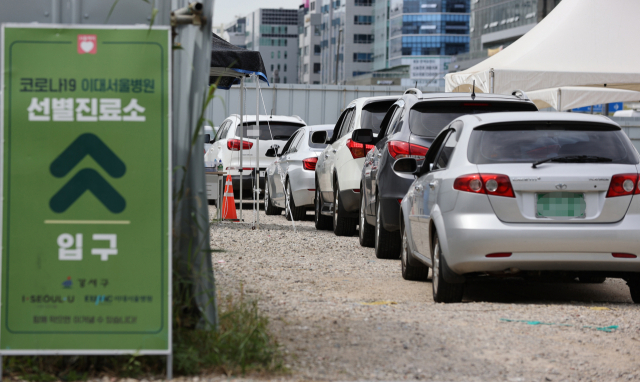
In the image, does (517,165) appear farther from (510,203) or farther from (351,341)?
(351,341)

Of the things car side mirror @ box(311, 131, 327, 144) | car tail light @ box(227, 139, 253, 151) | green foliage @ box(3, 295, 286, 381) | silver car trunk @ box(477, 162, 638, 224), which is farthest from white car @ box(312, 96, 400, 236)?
green foliage @ box(3, 295, 286, 381)

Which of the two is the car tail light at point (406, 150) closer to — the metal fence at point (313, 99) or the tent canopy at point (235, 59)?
the tent canopy at point (235, 59)

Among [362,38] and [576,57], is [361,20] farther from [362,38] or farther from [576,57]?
[576,57]

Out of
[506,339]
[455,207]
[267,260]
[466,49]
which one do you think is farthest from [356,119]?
[466,49]

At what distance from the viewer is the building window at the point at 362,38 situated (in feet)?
490

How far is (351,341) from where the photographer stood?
5199 millimetres

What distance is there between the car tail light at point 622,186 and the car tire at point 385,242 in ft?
11.9

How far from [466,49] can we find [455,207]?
137295 millimetres

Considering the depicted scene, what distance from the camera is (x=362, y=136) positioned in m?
10.6

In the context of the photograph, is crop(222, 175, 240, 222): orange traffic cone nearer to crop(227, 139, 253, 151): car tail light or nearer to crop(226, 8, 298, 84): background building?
crop(227, 139, 253, 151): car tail light

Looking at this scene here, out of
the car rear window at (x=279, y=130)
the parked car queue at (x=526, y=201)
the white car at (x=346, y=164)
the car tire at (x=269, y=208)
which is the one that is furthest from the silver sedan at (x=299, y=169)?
the parked car queue at (x=526, y=201)

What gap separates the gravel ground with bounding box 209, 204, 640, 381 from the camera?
4.78 m

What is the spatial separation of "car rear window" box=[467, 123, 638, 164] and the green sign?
10.6 feet

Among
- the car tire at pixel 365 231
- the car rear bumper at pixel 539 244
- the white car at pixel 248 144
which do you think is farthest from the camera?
the white car at pixel 248 144
